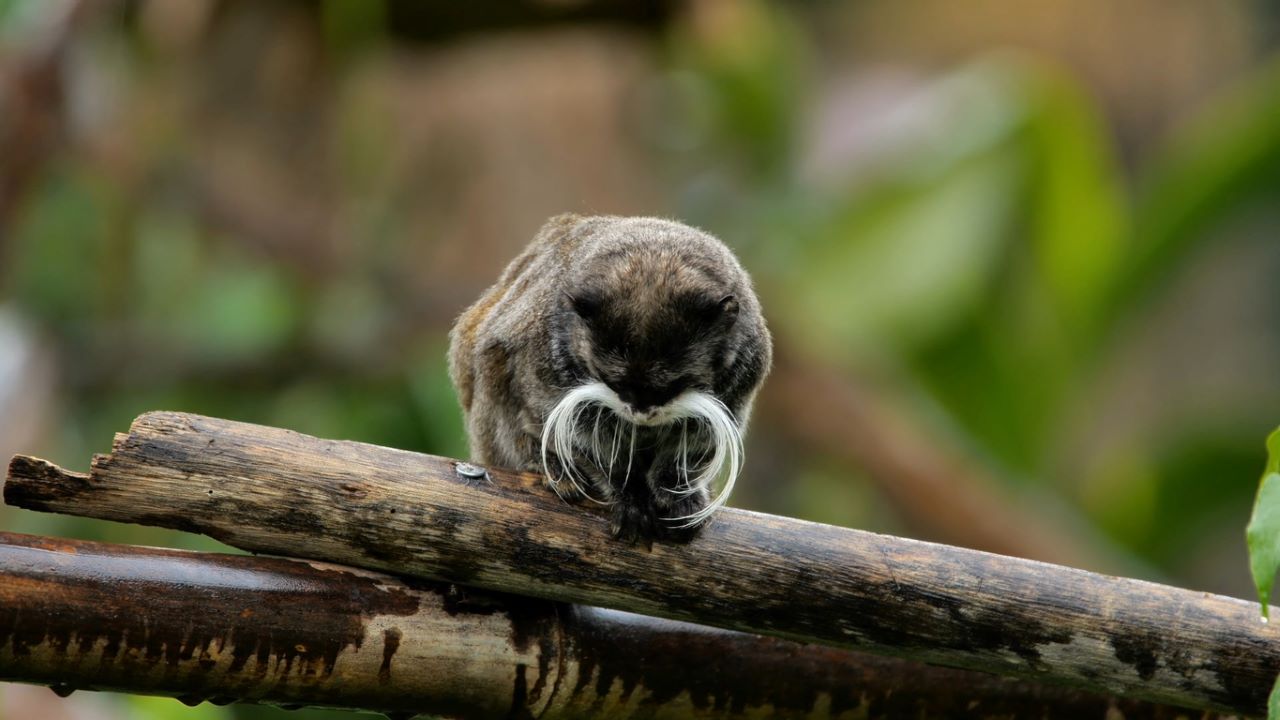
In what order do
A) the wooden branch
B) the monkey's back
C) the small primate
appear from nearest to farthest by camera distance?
the wooden branch, the small primate, the monkey's back

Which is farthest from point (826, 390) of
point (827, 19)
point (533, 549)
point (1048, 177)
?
point (827, 19)

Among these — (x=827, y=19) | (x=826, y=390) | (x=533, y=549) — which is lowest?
(x=533, y=549)

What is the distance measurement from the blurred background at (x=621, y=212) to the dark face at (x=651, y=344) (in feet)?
11.0

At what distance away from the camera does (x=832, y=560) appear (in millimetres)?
2535

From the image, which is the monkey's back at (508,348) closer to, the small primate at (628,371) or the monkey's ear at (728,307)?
the small primate at (628,371)

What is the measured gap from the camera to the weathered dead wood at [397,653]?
2211 millimetres

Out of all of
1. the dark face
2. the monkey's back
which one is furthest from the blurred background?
the dark face

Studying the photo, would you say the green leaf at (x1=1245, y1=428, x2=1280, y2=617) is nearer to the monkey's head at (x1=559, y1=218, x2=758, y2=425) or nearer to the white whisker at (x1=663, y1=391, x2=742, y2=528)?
the white whisker at (x1=663, y1=391, x2=742, y2=528)

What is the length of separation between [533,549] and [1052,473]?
698 cm

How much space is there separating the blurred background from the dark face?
335 centimetres

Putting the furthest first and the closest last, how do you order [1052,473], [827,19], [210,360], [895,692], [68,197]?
[827,19] < [1052,473] < [68,197] < [210,360] < [895,692]

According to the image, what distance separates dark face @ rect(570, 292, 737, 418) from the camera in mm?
2775

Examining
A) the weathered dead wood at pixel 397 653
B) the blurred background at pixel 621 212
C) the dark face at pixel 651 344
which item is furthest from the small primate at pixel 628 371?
the blurred background at pixel 621 212

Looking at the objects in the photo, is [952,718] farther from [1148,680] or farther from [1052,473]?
[1052,473]
